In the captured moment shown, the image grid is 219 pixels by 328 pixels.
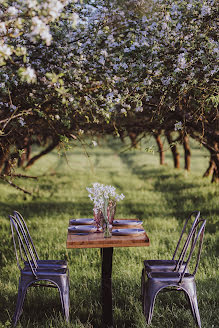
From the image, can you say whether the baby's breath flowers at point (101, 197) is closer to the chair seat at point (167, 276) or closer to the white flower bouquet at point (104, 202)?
the white flower bouquet at point (104, 202)

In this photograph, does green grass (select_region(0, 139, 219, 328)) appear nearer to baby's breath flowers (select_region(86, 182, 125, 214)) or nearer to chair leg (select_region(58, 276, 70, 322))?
chair leg (select_region(58, 276, 70, 322))

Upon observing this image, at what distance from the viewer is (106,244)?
387cm

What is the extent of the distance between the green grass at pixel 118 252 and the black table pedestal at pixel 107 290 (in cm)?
14

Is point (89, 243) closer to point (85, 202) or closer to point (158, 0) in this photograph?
point (158, 0)

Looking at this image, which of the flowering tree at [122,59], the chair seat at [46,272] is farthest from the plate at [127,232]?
the flowering tree at [122,59]

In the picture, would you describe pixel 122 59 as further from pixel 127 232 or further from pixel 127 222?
pixel 127 232

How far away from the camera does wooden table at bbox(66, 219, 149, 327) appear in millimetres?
3861

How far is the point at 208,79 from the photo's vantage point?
5223mm

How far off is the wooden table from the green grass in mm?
184

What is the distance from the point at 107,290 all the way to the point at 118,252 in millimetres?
2242

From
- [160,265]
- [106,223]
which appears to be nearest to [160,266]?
[160,265]

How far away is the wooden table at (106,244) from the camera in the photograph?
386 cm

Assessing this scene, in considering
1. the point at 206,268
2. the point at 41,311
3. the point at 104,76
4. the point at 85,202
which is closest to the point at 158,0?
the point at 104,76

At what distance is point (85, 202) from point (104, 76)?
18.9 ft
